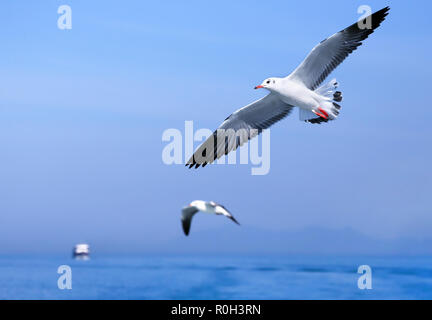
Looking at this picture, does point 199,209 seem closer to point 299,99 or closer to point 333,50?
point 299,99

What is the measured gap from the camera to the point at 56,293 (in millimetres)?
26375

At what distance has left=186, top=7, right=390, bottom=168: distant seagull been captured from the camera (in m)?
7.25

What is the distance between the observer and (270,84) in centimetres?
744

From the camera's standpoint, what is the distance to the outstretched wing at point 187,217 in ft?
21.5

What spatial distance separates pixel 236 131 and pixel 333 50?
1.64 meters

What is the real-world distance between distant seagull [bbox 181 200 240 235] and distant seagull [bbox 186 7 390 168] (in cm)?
159

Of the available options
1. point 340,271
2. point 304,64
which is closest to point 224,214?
point 304,64

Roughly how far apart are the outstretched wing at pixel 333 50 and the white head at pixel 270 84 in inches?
6.6
